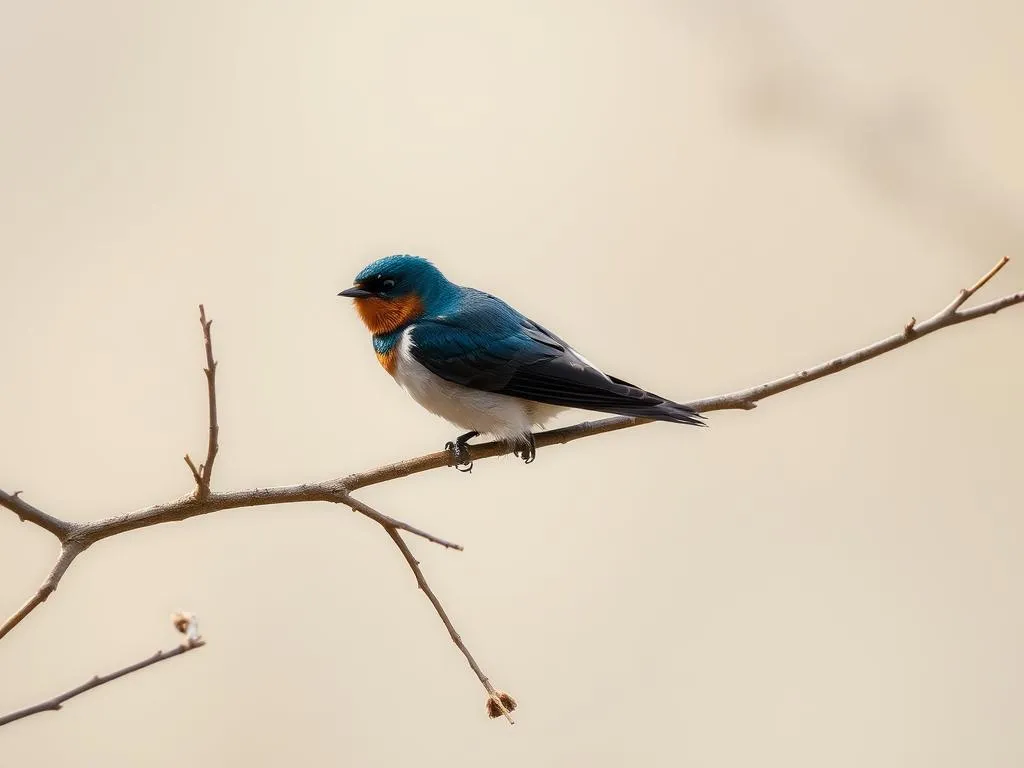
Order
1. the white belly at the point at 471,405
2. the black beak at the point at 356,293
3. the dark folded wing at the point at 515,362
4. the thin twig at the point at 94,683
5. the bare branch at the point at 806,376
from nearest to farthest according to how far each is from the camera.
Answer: the thin twig at the point at 94,683 → the bare branch at the point at 806,376 → the dark folded wing at the point at 515,362 → the white belly at the point at 471,405 → the black beak at the point at 356,293

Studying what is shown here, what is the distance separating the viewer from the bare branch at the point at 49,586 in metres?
2.03

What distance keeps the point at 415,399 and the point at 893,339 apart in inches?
63.2

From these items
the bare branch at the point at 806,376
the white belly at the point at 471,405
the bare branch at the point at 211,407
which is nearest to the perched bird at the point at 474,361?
the white belly at the point at 471,405

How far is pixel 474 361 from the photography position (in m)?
3.41

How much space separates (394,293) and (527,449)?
82 centimetres

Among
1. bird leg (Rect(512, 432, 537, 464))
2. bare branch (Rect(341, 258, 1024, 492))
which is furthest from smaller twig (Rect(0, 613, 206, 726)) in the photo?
bird leg (Rect(512, 432, 537, 464))

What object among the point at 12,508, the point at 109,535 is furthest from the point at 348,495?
the point at 12,508

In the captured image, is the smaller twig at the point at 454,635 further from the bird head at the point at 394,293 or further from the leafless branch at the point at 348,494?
the bird head at the point at 394,293

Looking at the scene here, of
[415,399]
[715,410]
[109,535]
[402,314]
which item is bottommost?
[109,535]

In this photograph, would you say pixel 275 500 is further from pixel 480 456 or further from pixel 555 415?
pixel 555 415

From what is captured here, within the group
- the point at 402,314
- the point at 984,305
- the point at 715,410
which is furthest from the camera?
the point at 402,314

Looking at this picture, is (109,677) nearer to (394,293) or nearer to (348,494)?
(348,494)

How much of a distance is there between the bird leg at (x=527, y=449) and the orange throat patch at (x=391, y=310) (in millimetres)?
694

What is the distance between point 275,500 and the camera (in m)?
2.40
